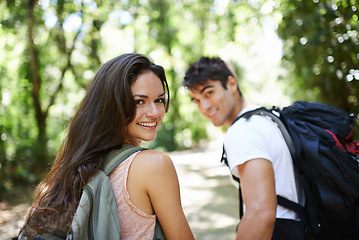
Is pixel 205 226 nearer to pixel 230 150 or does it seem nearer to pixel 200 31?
pixel 230 150

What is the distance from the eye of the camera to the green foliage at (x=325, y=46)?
8.76ft

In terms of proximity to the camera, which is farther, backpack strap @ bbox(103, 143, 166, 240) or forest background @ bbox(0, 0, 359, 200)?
forest background @ bbox(0, 0, 359, 200)

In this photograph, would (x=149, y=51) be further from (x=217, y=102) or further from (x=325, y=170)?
(x=325, y=170)

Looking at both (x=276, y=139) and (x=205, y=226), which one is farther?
(x=205, y=226)

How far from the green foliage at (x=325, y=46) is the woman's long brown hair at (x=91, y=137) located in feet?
5.87

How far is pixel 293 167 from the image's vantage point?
1847 millimetres

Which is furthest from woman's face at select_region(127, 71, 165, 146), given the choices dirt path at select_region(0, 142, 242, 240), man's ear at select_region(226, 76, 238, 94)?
dirt path at select_region(0, 142, 242, 240)

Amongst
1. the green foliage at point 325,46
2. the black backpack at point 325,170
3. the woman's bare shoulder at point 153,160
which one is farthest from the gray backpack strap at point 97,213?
the green foliage at point 325,46

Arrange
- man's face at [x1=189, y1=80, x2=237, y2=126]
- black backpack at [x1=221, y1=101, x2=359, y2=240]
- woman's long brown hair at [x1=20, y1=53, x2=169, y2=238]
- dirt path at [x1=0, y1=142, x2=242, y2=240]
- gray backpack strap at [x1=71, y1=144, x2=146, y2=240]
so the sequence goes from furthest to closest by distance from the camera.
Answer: dirt path at [x1=0, y1=142, x2=242, y2=240]
man's face at [x1=189, y1=80, x2=237, y2=126]
black backpack at [x1=221, y1=101, x2=359, y2=240]
woman's long brown hair at [x1=20, y1=53, x2=169, y2=238]
gray backpack strap at [x1=71, y1=144, x2=146, y2=240]

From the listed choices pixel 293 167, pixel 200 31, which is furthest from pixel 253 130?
pixel 200 31

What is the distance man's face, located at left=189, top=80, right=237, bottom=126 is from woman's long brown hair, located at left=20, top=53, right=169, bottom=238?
0.82 meters

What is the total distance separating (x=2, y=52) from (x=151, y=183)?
29.2ft

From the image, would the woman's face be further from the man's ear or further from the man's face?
the man's ear

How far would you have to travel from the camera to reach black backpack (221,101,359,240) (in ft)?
5.49
